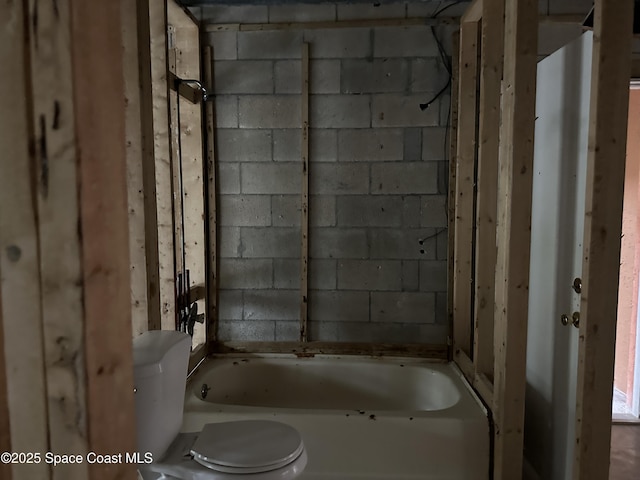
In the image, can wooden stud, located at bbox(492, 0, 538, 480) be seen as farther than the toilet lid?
Yes

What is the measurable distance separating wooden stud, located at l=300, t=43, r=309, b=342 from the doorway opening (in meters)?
2.18

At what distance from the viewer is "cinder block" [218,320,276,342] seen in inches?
104

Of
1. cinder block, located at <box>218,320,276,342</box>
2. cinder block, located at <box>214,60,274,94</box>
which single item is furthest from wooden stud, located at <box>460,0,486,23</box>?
cinder block, located at <box>218,320,276,342</box>

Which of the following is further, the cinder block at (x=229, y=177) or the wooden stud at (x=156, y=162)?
the cinder block at (x=229, y=177)

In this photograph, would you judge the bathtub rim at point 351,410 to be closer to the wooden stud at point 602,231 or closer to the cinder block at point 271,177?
the wooden stud at point 602,231

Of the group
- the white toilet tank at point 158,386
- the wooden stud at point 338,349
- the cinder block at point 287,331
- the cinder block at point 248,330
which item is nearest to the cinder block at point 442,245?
the wooden stud at point 338,349

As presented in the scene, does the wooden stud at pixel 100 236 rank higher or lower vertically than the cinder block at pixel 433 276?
higher

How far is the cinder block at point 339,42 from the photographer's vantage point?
8.07ft

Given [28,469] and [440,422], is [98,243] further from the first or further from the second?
[440,422]

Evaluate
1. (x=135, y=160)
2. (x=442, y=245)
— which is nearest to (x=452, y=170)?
(x=442, y=245)

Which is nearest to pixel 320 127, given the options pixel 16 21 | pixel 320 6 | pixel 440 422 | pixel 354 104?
pixel 354 104

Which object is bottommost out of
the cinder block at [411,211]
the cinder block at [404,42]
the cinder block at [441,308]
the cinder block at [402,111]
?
the cinder block at [441,308]

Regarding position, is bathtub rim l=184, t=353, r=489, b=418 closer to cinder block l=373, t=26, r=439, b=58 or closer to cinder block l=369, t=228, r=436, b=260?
cinder block l=369, t=228, r=436, b=260

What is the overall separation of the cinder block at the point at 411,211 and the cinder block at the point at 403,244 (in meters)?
0.04
